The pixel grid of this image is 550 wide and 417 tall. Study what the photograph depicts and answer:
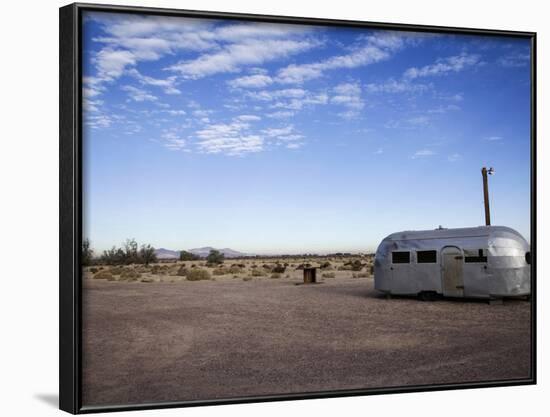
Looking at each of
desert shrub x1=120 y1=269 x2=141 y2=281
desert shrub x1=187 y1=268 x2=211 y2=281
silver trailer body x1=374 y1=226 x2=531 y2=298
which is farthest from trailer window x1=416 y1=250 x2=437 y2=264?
desert shrub x1=120 y1=269 x2=141 y2=281

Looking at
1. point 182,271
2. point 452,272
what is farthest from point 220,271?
point 452,272

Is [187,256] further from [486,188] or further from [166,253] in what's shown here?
[486,188]

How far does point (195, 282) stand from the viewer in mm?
9836

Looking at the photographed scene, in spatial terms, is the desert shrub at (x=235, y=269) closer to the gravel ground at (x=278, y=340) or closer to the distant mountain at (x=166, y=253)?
the gravel ground at (x=278, y=340)

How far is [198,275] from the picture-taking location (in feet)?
32.0

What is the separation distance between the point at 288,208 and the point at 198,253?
1353 millimetres

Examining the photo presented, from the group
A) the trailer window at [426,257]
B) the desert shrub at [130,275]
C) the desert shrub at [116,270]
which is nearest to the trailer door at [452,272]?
the trailer window at [426,257]

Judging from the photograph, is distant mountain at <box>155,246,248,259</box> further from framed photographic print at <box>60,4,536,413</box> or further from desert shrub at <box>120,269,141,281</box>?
desert shrub at <box>120,269,141,281</box>

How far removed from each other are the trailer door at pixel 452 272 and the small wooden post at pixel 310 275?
6.73ft

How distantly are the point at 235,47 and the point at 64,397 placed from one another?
4.54m

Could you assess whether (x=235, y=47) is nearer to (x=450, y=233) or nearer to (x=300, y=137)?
(x=300, y=137)

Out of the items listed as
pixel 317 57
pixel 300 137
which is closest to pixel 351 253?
pixel 300 137

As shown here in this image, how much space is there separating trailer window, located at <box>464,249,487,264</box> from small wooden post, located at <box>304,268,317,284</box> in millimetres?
2376

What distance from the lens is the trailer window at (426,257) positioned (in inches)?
447
